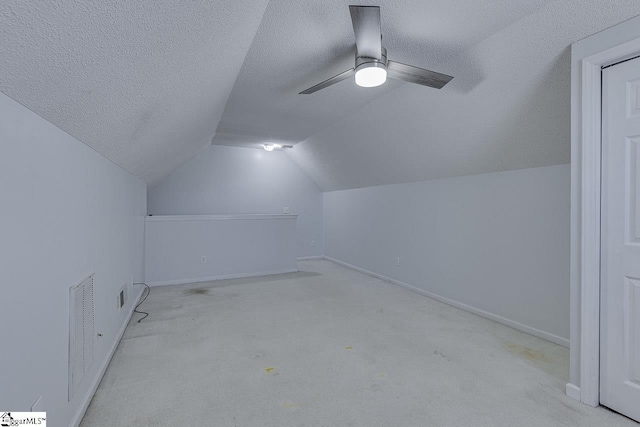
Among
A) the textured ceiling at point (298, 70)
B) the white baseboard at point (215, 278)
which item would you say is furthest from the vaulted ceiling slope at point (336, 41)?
the white baseboard at point (215, 278)

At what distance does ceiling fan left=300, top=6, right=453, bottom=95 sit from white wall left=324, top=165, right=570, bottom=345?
4.62ft

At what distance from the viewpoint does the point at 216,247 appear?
187 inches

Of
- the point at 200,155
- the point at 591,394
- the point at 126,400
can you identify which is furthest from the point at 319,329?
the point at 200,155

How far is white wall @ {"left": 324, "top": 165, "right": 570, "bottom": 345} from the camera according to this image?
97.6 inches

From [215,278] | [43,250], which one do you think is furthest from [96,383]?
[215,278]

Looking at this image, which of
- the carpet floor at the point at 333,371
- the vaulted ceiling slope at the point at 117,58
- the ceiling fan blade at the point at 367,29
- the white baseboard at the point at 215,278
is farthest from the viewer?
the white baseboard at the point at 215,278

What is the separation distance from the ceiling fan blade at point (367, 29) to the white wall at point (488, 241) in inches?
72.2

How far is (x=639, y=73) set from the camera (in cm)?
156

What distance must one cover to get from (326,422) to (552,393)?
1.34 m

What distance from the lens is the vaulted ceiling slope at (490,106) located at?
1.73m

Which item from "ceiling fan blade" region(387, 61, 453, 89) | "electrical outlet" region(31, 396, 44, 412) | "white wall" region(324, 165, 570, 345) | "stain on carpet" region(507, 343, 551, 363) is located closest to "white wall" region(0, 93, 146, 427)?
"electrical outlet" region(31, 396, 44, 412)

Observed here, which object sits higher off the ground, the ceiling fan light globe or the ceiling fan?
the ceiling fan

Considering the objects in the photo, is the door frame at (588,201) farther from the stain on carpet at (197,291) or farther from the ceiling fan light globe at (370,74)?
the stain on carpet at (197,291)

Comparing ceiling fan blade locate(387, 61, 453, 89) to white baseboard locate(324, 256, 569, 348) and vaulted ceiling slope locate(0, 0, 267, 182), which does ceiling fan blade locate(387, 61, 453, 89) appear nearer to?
vaulted ceiling slope locate(0, 0, 267, 182)
